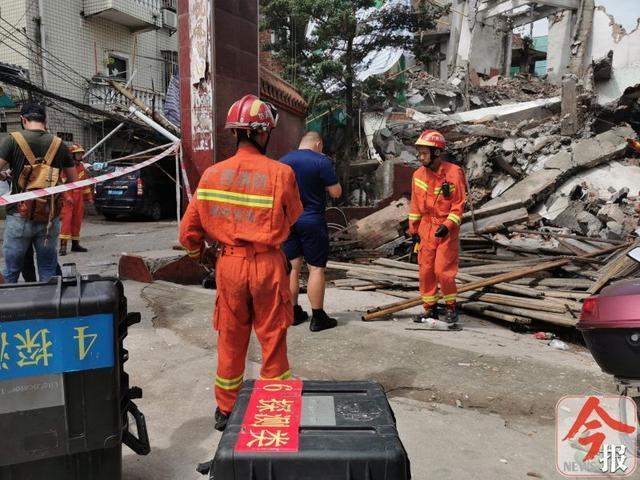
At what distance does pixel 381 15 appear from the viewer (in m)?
15.7

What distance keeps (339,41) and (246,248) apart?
1455cm

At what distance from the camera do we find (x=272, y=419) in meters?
1.65

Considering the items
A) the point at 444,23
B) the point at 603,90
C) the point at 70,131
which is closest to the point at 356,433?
the point at 70,131

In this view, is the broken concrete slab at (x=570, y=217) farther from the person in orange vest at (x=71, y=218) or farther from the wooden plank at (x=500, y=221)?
the person in orange vest at (x=71, y=218)

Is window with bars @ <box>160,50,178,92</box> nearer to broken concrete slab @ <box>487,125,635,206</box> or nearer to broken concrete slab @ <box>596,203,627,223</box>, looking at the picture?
broken concrete slab @ <box>487,125,635,206</box>

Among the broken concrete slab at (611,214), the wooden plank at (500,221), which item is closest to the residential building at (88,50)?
the wooden plank at (500,221)

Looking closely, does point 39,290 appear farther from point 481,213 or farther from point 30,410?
point 481,213

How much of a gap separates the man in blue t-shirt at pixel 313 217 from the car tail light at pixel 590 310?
2347 millimetres

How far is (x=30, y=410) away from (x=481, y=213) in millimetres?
8604

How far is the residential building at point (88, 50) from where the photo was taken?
54.0 feet

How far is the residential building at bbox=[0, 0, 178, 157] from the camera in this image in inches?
648

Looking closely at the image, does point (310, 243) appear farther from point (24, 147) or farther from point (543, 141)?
point (543, 141)

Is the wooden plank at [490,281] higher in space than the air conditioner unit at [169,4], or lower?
lower

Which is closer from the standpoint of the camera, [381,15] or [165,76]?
[381,15]
